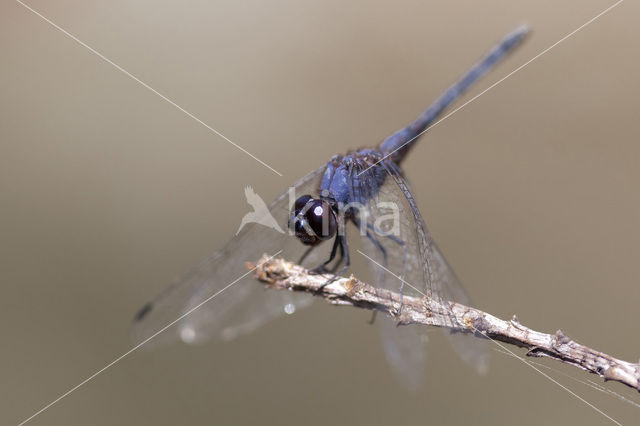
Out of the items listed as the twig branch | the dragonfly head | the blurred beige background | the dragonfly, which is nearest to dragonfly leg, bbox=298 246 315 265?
the dragonfly

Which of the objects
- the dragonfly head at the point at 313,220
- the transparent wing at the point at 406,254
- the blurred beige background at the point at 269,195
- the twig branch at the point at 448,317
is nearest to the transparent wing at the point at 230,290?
the dragonfly head at the point at 313,220

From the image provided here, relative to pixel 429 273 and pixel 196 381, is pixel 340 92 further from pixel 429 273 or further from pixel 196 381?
pixel 429 273

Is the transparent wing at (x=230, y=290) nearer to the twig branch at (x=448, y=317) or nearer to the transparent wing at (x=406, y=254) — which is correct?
the transparent wing at (x=406, y=254)

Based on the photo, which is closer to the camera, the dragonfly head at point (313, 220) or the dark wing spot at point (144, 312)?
the dragonfly head at point (313, 220)

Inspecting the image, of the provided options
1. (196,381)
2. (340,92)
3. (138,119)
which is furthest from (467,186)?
(138,119)

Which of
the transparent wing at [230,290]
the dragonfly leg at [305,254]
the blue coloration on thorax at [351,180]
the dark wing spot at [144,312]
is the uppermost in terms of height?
the blue coloration on thorax at [351,180]
